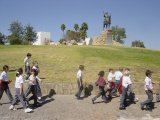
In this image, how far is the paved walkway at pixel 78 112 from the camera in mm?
11515

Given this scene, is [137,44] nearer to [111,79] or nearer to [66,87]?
[66,87]

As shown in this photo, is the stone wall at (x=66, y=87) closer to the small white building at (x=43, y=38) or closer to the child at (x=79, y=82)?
the child at (x=79, y=82)

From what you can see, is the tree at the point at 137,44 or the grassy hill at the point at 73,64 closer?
the grassy hill at the point at 73,64

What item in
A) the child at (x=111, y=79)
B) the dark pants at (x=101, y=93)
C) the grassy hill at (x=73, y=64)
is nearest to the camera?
the dark pants at (x=101, y=93)

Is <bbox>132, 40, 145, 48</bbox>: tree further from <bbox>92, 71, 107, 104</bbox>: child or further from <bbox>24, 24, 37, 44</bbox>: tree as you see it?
<bbox>92, 71, 107, 104</bbox>: child

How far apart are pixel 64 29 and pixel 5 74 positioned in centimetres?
9379

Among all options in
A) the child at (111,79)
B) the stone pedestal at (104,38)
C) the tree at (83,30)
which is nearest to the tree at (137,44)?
the tree at (83,30)

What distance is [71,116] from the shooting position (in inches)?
460

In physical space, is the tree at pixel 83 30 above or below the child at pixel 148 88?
above

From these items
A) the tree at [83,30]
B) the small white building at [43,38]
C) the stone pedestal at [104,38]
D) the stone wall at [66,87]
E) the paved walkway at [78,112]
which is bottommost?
the paved walkway at [78,112]

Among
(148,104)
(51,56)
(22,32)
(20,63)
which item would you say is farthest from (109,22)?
(148,104)

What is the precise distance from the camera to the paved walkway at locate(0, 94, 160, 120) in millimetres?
11515

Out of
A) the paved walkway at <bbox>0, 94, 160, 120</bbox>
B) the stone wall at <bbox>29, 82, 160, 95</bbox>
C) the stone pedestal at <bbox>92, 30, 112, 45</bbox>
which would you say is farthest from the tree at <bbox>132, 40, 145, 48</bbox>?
the paved walkway at <bbox>0, 94, 160, 120</bbox>

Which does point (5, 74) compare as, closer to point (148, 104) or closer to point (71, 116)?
point (71, 116)
